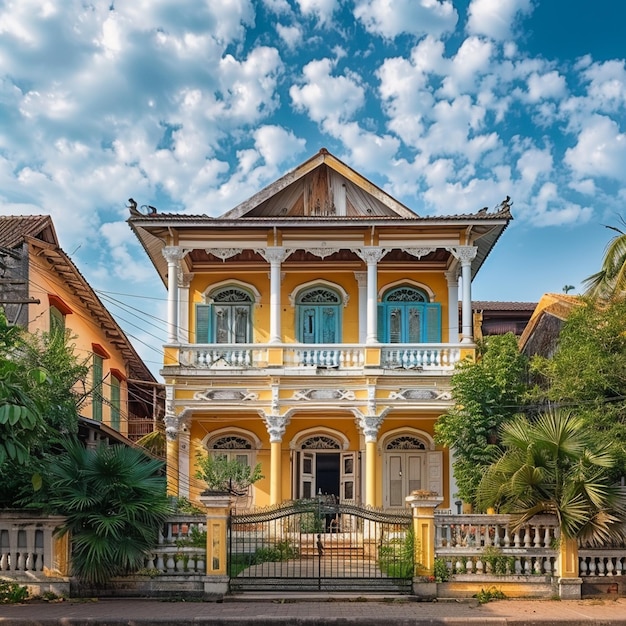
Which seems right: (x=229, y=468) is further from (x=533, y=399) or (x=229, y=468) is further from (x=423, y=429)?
(x=533, y=399)

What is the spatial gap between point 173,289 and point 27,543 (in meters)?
7.14

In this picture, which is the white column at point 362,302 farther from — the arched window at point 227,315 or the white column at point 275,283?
the arched window at point 227,315

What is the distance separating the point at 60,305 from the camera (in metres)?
19.6

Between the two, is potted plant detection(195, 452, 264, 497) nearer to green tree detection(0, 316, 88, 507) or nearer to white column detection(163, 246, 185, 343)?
white column detection(163, 246, 185, 343)

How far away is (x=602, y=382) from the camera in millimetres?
12992

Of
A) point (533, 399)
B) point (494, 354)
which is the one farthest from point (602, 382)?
point (494, 354)

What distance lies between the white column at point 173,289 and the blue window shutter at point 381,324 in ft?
16.0

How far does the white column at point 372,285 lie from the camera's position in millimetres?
17062

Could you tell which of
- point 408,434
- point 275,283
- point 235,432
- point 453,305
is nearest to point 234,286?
point 275,283

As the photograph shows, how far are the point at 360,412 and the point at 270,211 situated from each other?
526cm

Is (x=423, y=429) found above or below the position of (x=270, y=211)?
below

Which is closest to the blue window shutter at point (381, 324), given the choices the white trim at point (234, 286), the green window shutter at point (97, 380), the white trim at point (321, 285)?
the white trim at point (321, 285)

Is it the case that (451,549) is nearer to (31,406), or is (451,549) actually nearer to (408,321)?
(31,406)

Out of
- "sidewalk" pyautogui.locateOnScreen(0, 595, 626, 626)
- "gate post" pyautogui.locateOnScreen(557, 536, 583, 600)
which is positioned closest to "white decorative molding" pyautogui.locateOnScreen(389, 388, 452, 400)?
"gate post" pyautogui.locateOnScreen(557, 536, 583, 600)
